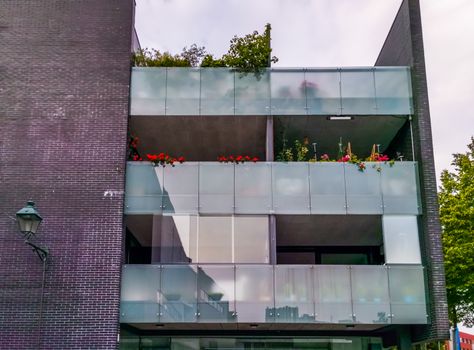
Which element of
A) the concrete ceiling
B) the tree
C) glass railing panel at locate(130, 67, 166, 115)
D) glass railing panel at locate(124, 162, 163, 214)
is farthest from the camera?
the tree

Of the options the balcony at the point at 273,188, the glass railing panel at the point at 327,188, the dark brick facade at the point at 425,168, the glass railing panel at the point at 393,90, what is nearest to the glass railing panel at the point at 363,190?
the balcony at the point at 273,188

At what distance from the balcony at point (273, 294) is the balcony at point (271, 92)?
14.5 feet

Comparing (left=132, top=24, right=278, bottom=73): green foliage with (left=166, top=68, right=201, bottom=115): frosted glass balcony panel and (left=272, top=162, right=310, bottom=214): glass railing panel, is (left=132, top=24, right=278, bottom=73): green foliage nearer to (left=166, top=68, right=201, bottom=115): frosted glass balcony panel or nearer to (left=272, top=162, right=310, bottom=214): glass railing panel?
(left=166, top=68, right=201, bottom=115): frosted glass balcony panel

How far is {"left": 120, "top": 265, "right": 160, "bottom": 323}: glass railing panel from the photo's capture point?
14.5m

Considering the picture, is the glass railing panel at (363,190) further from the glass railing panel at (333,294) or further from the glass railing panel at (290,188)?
the glass railing panel at (333,294)

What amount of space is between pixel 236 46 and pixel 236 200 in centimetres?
442

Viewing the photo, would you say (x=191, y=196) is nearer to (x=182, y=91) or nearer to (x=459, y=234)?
(x=182, y=91)

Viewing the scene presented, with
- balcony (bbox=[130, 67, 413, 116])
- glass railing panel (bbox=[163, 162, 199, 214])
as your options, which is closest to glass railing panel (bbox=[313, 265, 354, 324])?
glass railing panel (bbox=[163, 162, 199, 214])

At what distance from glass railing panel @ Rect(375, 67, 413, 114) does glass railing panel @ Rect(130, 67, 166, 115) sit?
20.0ft

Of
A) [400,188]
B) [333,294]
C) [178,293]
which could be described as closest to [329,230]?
[400,188]

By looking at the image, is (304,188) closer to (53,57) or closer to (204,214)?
(204,214)

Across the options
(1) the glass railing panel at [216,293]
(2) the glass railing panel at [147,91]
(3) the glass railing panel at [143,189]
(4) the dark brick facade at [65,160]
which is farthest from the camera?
(2) the glass railing panel at [147,91]

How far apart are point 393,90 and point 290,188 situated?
413 centimetres

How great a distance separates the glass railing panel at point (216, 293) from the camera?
1449 cm
